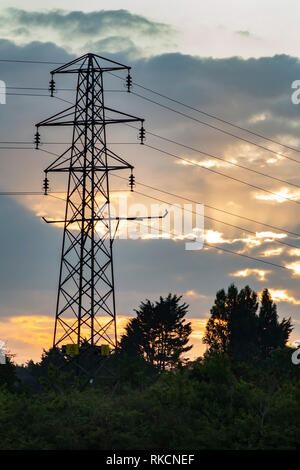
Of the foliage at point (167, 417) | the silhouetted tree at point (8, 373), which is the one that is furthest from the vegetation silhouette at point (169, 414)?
the silhouetted tree at point (8, 373)

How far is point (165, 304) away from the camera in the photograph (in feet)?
437

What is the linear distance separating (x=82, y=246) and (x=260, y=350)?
302 ft

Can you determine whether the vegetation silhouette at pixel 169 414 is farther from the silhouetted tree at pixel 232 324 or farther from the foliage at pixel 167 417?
the silhouetted tree at pixel 232 324

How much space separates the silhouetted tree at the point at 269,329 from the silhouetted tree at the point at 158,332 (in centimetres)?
1251

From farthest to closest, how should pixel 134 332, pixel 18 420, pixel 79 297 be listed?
pixel 134 332 → pixel 79 297 → pixel 18 420

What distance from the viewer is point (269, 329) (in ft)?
→ 458

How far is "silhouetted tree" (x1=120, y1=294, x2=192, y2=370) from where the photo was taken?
131125mm

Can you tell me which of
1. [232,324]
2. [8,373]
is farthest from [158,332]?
[8,373]

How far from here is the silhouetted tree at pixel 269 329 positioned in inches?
5482

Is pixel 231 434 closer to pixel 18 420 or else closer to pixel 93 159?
pixel 18 420

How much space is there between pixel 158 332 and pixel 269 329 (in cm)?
1875

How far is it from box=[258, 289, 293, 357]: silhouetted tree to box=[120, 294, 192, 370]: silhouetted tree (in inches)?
492
